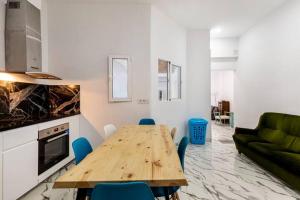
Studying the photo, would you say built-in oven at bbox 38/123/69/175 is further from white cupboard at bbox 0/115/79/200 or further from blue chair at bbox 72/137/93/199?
blue chair at bbox 72/137/93/199

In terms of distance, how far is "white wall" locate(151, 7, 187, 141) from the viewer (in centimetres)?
447

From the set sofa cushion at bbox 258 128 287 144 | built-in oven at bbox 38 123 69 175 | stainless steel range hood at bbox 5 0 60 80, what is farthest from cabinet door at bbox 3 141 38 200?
sofa cushion at bbox 258 128 287 144

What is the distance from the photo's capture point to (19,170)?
2.54 metres

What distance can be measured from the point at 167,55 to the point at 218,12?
1465mm

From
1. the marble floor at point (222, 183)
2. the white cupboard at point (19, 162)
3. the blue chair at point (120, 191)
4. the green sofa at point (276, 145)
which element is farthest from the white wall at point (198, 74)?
the blue chair at point (120, 191)

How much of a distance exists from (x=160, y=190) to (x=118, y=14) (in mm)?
3578

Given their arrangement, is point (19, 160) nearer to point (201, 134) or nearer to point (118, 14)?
point (118, 14)

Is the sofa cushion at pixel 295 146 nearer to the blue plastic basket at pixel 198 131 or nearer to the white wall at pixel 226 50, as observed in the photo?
the blue plastic basket at pixel 198 131

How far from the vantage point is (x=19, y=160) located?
8.34ft

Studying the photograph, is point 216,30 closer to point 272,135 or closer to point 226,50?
point 226,50

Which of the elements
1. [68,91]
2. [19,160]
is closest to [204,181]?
[19,160]

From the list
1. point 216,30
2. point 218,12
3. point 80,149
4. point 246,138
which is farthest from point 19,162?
point 216,30

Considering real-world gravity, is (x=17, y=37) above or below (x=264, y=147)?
above

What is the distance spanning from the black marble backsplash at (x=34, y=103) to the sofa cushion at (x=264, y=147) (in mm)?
3328
